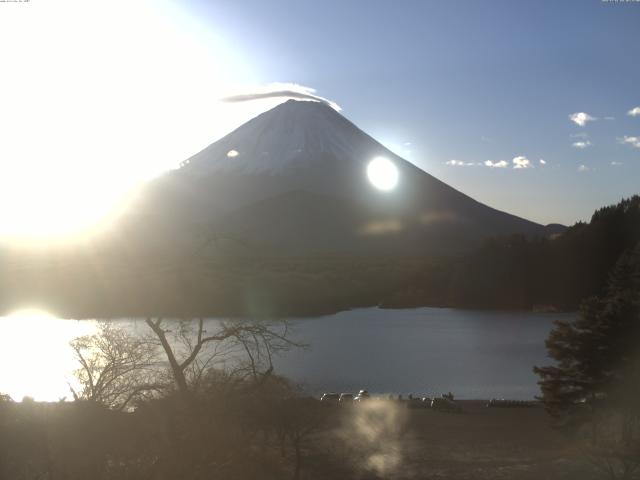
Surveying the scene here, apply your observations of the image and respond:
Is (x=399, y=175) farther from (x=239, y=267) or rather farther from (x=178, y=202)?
(x=239, y=267)

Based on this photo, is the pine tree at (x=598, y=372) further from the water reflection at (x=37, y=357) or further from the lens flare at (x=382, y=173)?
the lens flare at (x=382, y=173)

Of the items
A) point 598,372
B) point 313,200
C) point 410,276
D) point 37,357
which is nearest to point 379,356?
point 37,357

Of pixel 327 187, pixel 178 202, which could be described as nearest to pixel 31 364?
pixel 178 202

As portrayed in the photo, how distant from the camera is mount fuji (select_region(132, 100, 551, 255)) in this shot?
102 metres

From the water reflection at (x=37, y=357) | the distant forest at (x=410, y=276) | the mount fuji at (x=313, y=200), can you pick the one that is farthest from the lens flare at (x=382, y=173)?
the water reflection at (x=37, y=357)

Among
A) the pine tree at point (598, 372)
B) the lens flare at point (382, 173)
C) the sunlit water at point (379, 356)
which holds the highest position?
the lens flare at point (382, 173)

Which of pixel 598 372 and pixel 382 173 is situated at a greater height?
pixel 382 173

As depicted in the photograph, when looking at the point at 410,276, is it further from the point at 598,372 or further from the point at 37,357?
the point at 598,372

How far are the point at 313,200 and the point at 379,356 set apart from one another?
8493 cm

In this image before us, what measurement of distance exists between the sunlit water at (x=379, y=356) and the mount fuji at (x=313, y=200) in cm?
4925

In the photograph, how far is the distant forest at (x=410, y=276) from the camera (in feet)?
184

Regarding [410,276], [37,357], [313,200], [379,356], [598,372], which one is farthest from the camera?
[313,200]

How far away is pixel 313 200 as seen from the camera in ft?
374

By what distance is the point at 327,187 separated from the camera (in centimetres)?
11681
